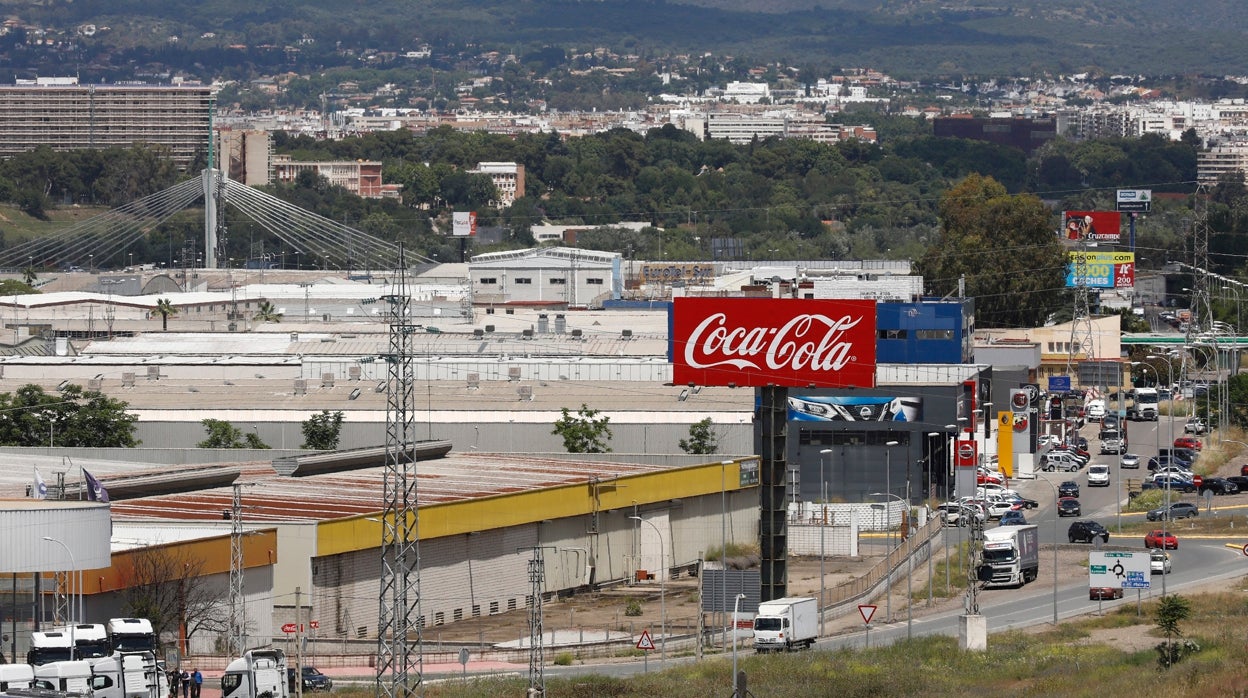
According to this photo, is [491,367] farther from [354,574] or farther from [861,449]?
[354,574]

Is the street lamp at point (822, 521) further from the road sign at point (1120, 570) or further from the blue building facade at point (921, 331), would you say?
the blue building facade at point (921, 331)

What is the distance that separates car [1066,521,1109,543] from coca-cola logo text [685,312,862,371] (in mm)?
11191

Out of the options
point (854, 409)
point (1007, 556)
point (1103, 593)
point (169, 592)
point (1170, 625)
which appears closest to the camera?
point (1170, 625)

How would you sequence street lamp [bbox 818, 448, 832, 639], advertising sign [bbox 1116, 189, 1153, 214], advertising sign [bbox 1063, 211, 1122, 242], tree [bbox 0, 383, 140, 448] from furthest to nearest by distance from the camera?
advertising sign [bbox 1116, 189, 1153, 214] → advertising sign [bbox 1063, 211, 1122, 242] → tree [bbox 0, 383, 140, 448] → street lamp [bbox 818, 448, 832, 639]

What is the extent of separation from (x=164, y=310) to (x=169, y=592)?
253 feet

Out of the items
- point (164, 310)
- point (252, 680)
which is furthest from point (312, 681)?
point (164, 310)

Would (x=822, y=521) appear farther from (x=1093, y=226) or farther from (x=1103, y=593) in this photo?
(x=1093, y=226)

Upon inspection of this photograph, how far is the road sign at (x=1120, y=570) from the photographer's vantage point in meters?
56.2

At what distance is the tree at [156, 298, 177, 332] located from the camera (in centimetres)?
12147

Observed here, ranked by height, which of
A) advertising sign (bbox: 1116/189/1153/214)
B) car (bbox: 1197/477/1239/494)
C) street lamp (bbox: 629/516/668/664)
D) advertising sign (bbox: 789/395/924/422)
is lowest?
street lamp (bbox: 629/516/668/664)

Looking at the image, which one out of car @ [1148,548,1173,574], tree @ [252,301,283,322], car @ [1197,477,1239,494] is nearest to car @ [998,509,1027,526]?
car @ [1148,548,1173,574]

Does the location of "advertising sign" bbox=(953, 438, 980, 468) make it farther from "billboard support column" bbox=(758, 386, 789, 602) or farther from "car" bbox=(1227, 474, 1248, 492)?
"billboard support column" bbox=(758, 386, 789, 602)

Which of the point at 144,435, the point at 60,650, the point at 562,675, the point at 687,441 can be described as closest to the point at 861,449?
the point at 687,441

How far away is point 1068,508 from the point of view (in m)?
76.2
